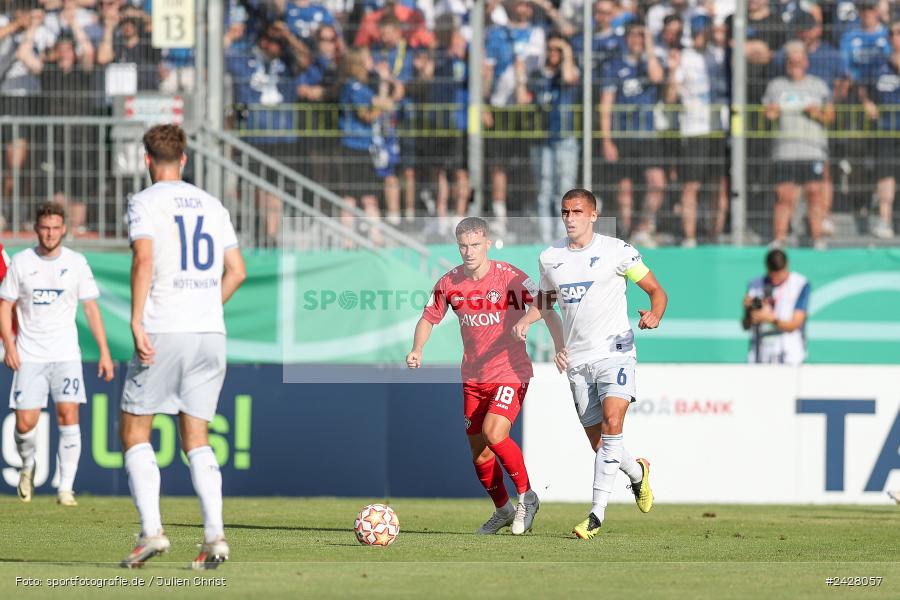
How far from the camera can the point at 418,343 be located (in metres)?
11.4

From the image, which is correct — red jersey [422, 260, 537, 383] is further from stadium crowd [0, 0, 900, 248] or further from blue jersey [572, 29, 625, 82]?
blue jersey [572, 29, 625, 82]

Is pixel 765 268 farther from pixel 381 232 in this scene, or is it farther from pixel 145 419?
pixel 145 419

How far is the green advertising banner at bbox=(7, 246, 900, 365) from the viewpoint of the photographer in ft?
53.5

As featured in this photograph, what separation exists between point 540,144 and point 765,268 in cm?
270

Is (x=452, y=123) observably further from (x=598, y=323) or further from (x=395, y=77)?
(x=598, y=323)

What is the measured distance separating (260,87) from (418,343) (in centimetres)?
683

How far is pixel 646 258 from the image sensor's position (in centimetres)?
1662

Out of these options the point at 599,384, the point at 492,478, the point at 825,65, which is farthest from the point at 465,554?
the point at 825,65

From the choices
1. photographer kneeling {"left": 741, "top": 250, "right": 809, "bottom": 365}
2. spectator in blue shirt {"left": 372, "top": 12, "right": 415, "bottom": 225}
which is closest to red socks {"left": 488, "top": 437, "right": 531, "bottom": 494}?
photographer kneeling {"left": 741, "top": 250, "right": 809, "bottom": 365}

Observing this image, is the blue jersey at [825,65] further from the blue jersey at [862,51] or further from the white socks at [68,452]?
the white socks at [68,452]

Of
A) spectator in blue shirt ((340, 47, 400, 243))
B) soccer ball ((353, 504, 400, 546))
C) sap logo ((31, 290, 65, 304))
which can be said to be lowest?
soccer ball ((353, 504, 400, 546))

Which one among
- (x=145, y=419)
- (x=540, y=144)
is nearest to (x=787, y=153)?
(x=540, y=144)

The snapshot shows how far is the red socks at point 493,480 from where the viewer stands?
11.6 metres

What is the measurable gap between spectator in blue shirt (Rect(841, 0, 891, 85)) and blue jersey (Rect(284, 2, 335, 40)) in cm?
566
